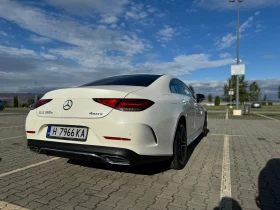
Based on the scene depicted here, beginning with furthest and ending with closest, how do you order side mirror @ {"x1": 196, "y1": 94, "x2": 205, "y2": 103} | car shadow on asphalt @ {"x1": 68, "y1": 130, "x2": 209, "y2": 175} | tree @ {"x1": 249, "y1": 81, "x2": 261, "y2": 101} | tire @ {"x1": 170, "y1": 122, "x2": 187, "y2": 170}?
tree @ {"x1": 249, "y1": 81, "x2": 261, "y2": 101} → side mirror @ {"x1": 196, "y1": 94, "x2": 205, "y2": 103} → car shadow on asphalt @ {"x1": 68, "y1": 130, "x2": 209, "y2": 175} → tire @ {"x1": 170, "y1": 122, "x2": 187, "y2": 170}

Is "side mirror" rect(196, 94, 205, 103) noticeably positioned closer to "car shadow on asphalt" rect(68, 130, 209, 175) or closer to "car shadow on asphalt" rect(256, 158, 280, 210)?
"car shadow on asphalt" rect(256, 158, 280, 210)

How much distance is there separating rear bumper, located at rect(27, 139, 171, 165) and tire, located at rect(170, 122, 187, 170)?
456mm

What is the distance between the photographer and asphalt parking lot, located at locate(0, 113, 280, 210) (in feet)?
8.77

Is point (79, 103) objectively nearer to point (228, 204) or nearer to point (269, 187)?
point (228, 204)

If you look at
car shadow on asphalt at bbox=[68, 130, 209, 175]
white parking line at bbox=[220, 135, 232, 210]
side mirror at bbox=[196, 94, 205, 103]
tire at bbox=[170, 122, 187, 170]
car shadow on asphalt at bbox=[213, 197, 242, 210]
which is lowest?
car shadow on asphalt at bbox=[213, 197, 242, 210]

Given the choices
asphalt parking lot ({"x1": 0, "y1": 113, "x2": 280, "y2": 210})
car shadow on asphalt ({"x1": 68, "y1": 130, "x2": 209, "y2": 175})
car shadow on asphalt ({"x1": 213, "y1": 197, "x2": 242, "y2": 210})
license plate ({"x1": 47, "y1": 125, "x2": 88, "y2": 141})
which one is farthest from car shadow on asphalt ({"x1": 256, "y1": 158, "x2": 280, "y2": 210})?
license plate ({"x1": 47, "y1": 125, "x2": 88, "y2": 141})

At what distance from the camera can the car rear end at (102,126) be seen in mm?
2795

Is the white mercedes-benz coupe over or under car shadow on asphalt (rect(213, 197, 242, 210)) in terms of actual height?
over

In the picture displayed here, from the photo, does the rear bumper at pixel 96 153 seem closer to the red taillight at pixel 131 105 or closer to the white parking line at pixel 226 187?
the red taillight at pixel 131 105

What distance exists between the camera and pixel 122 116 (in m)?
2.80

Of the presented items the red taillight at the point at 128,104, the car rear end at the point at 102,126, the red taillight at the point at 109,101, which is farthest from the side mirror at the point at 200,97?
the red taillight at the point at 109,101

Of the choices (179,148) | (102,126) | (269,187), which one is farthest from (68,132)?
(269,187)

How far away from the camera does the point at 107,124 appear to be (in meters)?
2.83

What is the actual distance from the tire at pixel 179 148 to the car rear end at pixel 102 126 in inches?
15.8
